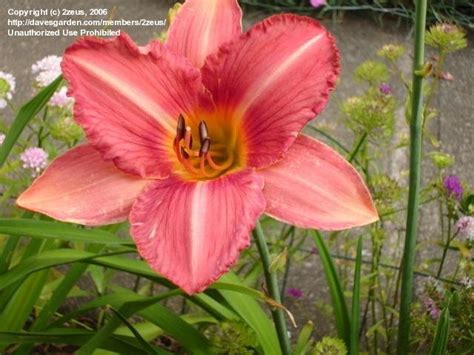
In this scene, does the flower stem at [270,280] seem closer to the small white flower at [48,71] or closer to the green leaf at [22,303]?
the green leaf at [22,303]

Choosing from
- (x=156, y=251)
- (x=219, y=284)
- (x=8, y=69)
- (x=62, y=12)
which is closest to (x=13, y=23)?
(x=62, y=12)

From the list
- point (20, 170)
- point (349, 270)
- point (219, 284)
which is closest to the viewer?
point (219, 284)

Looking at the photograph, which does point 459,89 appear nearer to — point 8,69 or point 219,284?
point 8,69

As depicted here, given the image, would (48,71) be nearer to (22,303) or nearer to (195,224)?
(22,303)

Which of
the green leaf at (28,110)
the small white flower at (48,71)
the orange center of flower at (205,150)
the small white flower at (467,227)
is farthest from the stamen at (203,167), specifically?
the small white flower at (48,71)

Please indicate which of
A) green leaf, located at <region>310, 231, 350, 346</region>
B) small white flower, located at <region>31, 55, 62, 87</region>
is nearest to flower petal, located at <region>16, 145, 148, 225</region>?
green leaf, located at <region>310, 231, 350, 346</region>

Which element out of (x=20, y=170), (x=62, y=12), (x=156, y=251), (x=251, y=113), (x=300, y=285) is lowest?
(x=300, y=285)

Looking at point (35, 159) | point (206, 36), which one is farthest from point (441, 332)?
point (35, 159)
